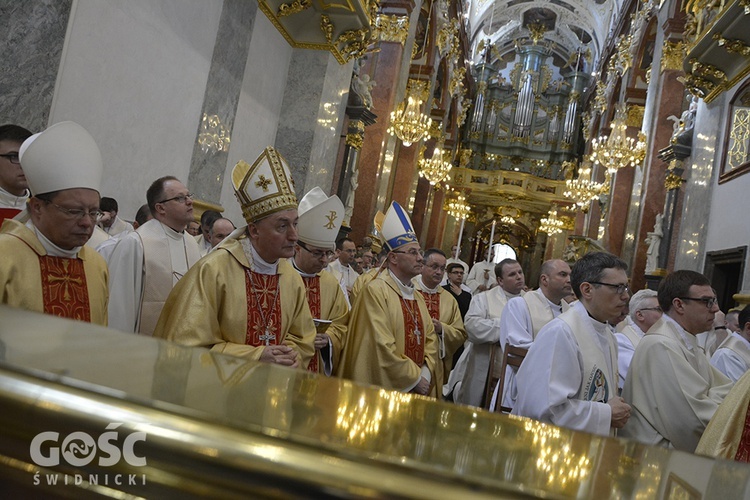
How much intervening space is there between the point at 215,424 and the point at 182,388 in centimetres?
10

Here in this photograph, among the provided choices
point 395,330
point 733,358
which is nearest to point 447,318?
point 395,330

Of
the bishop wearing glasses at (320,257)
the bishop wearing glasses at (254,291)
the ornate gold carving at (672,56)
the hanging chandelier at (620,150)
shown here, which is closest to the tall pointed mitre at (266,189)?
the bishop wearing glasses at (254,291)

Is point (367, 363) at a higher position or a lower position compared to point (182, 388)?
lower

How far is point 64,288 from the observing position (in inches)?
96.0

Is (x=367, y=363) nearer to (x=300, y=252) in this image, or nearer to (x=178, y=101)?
(x=300, y=252)

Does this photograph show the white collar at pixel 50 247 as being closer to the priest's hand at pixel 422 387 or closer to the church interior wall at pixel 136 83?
the church interior wall at pixel 136 83

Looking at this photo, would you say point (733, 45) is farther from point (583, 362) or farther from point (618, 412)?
point (618, 412)

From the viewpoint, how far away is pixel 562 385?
2730 millimetres

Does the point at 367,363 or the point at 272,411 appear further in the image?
the point at 367,363

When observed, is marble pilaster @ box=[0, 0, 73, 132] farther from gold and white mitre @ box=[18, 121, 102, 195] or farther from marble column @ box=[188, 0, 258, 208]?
marble column @ box=[188, 0, 258, 208]

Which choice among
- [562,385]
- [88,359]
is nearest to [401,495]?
[88,359]

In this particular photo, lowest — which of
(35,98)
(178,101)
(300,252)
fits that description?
(300,252)

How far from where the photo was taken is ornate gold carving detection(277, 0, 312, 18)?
8.07m

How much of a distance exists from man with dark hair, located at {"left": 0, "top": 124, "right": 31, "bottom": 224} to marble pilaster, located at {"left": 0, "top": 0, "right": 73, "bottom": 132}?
40.4 inches
